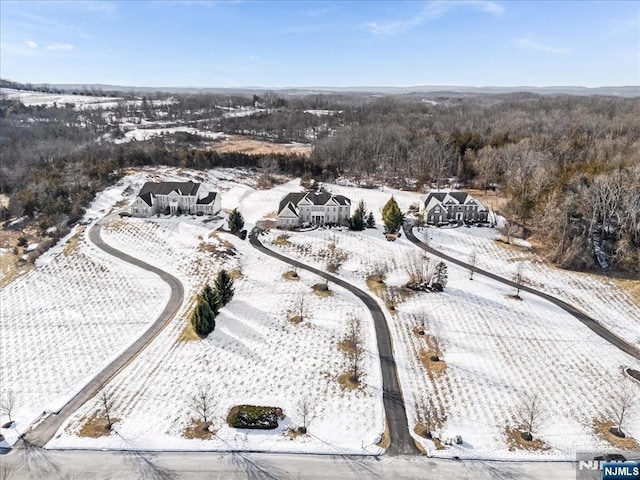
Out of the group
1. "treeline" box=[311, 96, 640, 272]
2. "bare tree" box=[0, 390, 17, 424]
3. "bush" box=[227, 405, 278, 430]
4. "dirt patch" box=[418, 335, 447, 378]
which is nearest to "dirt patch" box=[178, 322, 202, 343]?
→ "bush" box=[227, 405, 278, 430]

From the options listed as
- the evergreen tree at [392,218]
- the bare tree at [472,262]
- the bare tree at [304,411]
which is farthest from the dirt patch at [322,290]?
the evergreen tree at [392,218]

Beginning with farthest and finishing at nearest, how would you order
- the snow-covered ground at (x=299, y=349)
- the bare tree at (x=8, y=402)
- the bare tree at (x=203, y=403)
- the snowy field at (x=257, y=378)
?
the bare tree at (x=8, y=402)
the bare tree at (x=203, y=403)
the snow-covered ground at (x=299, y=349)
the snowy field at (x=257, y=378)

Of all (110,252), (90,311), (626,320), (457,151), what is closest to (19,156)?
(110,252)

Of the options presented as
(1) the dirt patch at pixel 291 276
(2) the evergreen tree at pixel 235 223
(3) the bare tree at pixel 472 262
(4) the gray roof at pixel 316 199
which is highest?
(4) the gray roof at pixel 316 199

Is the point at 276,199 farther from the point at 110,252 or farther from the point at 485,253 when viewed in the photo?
the point at 485,253

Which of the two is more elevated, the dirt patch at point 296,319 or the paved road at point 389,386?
the dirt patch at point 296,319

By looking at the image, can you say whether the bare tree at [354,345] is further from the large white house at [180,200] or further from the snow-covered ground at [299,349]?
the large white house at [180,200]
